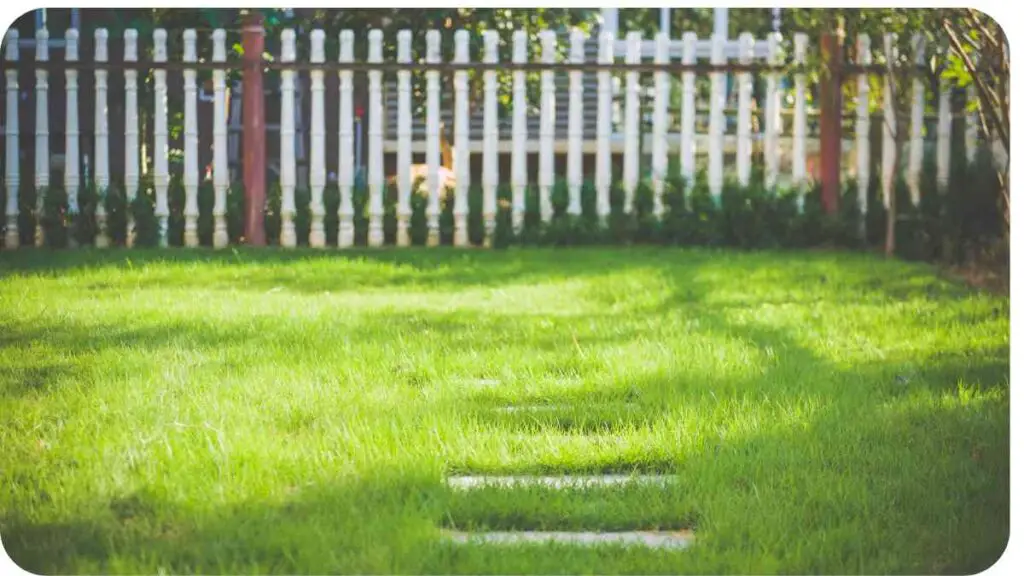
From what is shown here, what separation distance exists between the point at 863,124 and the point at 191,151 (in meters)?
2.89

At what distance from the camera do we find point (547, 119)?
5289 millimetres

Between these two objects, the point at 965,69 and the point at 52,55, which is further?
the point at 965,69

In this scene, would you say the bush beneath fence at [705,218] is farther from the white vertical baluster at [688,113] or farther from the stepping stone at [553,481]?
the stepping stone at [553,481]

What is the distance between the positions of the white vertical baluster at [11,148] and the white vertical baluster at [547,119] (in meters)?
2.48

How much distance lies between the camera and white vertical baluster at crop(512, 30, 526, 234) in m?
5.05

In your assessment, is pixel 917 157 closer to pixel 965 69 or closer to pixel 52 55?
pixel 965 69

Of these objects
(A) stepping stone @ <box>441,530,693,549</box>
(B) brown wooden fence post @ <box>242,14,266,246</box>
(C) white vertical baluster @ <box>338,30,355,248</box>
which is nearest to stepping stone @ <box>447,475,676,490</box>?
(A) stepping stone @ <box>441,530,693,549</box>

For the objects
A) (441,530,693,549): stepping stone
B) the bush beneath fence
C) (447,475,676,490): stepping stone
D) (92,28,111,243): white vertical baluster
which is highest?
(92,28,111,243): white vertical baluster

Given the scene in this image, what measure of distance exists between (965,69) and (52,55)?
288cm

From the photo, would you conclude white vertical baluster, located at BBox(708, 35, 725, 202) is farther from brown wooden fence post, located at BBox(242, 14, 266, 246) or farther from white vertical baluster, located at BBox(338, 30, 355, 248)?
brown wooden fence post, located at BBox(242, 14, 266, 246)

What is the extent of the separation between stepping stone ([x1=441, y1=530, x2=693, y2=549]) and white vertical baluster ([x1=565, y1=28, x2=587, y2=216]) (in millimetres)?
3157

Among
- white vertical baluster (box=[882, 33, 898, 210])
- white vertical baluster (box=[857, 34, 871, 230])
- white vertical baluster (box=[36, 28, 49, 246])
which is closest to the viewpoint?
white vertical baluster (box=[36, 28, 49, 246])
